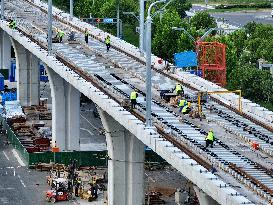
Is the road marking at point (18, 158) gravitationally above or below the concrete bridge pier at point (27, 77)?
below

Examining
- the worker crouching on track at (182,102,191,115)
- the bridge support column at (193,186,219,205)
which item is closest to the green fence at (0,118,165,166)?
the worker crouching on track at (182,102,191,115)

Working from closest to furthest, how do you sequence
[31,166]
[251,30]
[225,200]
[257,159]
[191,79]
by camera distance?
1. [225,200]
2. [257,159]
3. [191,79]
4. [31,166]
5. [251,30]

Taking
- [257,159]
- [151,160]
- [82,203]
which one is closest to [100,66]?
[151,160]

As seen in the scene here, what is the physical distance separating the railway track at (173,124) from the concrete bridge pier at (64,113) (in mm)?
2682

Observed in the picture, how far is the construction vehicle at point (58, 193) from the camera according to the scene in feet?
281

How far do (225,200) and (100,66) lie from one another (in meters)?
45.9

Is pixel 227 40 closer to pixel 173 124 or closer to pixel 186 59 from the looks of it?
pixel 186 59

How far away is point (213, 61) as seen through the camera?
125 m

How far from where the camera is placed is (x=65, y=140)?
104 meters

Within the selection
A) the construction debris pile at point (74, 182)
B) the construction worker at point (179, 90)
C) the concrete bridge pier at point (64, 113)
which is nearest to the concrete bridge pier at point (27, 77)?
the concrete bridge pier at point (64, 113)

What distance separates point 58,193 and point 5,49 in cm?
6871

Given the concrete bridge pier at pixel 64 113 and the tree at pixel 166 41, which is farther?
the tree at pixel 166 41

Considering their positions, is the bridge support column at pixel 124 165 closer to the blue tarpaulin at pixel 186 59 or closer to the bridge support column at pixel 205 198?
the bridge support column at pixel 205 198

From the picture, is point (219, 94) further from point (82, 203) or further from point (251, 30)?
point (251, 30)
